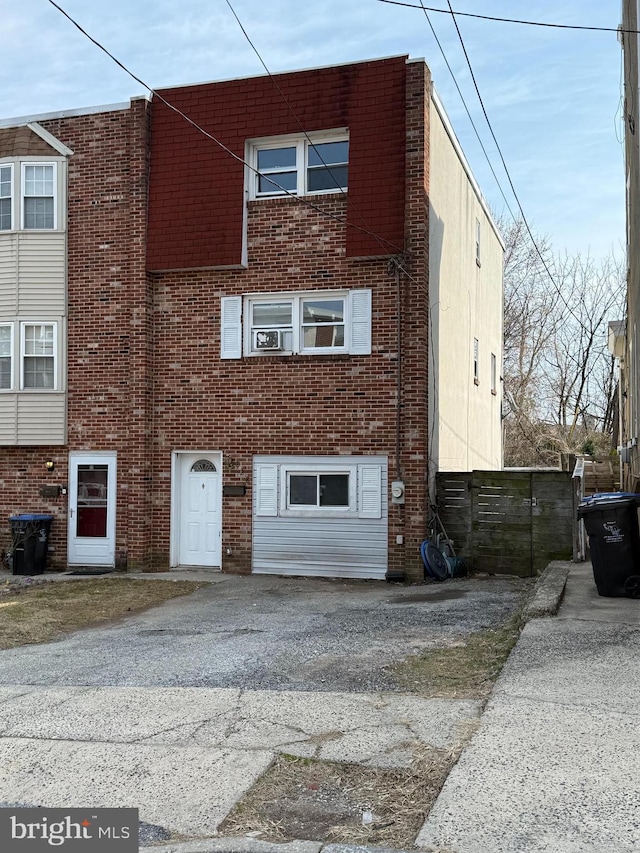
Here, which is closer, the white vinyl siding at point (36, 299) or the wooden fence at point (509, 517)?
the wooden fence at point (509, 517)

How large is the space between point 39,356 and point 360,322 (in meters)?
6.30

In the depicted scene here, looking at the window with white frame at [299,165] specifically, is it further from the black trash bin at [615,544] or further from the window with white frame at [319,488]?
the black trash bin at [615,544]

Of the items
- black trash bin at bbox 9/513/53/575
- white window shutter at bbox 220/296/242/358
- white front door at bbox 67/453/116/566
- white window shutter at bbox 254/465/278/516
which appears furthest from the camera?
white front door at bbox 67/453/116/566

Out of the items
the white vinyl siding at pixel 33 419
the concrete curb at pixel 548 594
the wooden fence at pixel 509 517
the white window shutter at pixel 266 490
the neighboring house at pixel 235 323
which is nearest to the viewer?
the concrete curb at pixel 548 594

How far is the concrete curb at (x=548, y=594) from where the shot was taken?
9016 millimetres

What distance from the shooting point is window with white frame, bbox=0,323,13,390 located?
54.4 ft

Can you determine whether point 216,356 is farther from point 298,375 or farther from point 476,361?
point 476,361

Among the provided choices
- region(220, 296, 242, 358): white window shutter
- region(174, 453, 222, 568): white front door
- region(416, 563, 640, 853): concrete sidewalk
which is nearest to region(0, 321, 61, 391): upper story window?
region(174, 453, 222, 568): white front door

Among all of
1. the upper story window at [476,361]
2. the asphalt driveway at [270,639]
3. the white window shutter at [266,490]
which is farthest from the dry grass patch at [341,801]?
the upper story window at [476,361]

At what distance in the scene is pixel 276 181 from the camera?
15.6 metres

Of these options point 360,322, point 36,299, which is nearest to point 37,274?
point 36,299

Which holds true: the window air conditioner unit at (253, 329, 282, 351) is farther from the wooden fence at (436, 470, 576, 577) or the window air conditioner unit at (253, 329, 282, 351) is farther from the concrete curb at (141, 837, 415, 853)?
the concrete curb at (141, 837, 415, 853)

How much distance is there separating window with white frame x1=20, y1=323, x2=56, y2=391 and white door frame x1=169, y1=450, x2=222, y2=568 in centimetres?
289

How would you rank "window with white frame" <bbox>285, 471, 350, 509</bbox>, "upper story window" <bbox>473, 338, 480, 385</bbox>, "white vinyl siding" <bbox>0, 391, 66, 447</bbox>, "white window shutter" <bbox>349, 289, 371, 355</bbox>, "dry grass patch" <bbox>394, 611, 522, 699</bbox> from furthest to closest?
1. "upper story window" <bbox>473, 338, 480, 385</bbox>
2. "white vinyl siding" <bbox>0, 391, 66, 447</bbox>
3. "window with white frame" <bbox>285, 471, 350, 509</bbox>
4. "white window shutter" <bbox>349, 289, 371, 355</bbox>
5. "dry grass patch" <bbox>394, 611, 522, 699</bbox>
